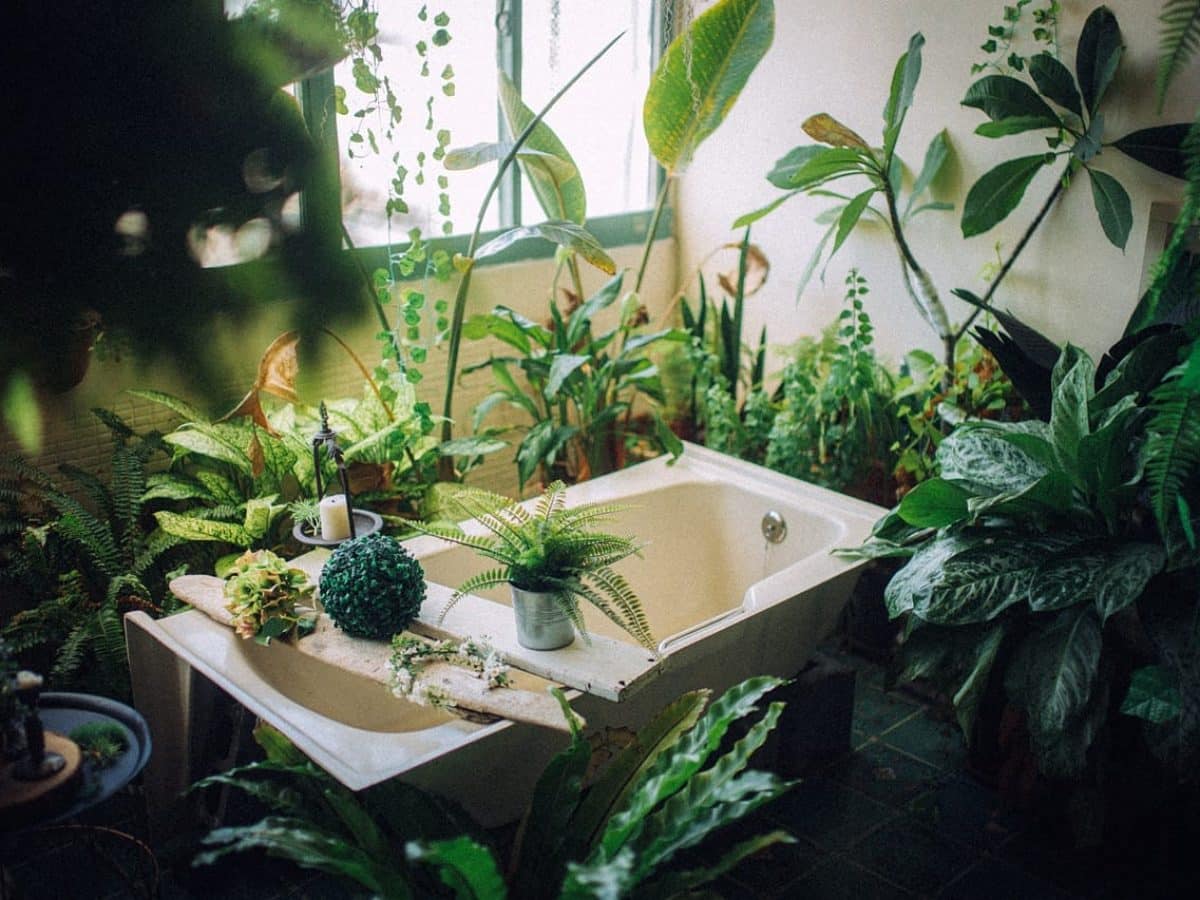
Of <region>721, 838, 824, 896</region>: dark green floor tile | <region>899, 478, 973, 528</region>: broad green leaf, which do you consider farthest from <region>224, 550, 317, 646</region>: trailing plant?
<region>899, 478, 973, 528</region>: broad green leaf

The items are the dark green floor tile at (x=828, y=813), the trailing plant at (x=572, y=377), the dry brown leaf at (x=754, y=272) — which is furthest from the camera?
the dry brown leaf at (x=754, y=272)

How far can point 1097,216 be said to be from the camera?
3.04m

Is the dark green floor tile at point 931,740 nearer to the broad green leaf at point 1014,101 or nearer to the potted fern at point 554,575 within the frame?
the potted fern at point 554,575

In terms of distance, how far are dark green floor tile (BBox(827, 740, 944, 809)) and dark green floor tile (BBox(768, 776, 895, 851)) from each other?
0.04 meters

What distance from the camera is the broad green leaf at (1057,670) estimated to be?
2357 millimetres

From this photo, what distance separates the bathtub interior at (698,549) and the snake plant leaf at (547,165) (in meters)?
0.90

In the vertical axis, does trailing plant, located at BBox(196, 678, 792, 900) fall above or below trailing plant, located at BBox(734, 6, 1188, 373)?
below

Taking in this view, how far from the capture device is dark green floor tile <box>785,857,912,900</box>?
2.50m

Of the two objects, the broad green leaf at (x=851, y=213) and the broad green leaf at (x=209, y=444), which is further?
the broad green leaf at (x=851, y=213)

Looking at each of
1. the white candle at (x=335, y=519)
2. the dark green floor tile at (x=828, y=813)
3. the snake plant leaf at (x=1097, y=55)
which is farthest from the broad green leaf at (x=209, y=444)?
the snake plant leaf at (x=1097, y=55)

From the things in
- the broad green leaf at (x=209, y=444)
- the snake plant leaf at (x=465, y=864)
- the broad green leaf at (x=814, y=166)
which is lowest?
the snake plant leaf at (x=465, y=864)

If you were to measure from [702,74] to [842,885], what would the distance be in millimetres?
2174

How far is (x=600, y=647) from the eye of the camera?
2.30 meters

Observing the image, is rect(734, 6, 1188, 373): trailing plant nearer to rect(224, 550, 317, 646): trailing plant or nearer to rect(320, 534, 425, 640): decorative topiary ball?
rect(320, 534, 425, 640): decorative topiary ball
